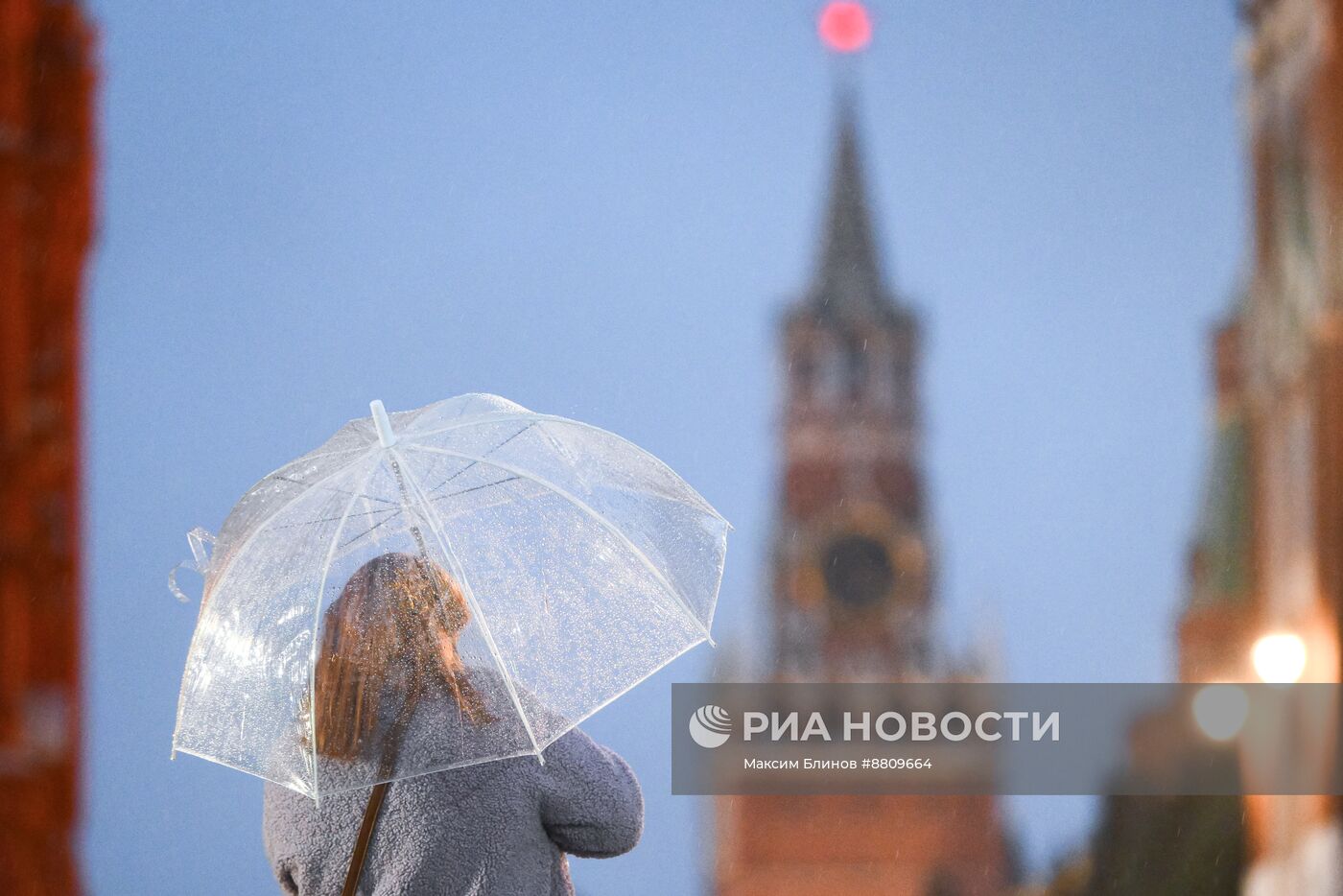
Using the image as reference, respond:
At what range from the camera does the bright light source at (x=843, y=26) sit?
741 cm

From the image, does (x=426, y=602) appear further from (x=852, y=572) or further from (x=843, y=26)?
→ (x=852, y=572)

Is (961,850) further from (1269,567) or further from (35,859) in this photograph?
(35,859)

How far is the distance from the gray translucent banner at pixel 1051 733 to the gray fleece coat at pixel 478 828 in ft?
11.6

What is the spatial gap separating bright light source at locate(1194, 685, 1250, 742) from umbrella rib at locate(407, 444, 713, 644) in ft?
24.3

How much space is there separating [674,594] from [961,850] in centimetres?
1843

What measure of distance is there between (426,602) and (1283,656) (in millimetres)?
7016

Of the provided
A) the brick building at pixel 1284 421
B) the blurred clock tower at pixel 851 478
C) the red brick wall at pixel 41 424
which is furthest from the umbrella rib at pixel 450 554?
the blurred clock tower at pixel 851 478

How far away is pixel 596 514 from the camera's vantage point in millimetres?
1768

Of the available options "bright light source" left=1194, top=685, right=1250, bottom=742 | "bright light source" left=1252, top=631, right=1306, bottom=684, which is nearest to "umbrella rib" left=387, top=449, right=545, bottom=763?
"bright light source" left=1252, top=631, right=1306, bottom=684

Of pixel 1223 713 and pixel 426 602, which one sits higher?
pixel 1223 713

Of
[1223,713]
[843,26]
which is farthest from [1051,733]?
[843,26]

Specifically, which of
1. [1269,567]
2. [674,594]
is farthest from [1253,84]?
[674,594]

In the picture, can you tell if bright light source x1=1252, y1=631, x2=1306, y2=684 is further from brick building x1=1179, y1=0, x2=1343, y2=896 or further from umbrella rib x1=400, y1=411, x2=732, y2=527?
umbrella rib x1=400, y1=411, x2=732, y2=527

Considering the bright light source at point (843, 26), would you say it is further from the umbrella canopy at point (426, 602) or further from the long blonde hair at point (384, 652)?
the long blonde hair at point (384, 652)
